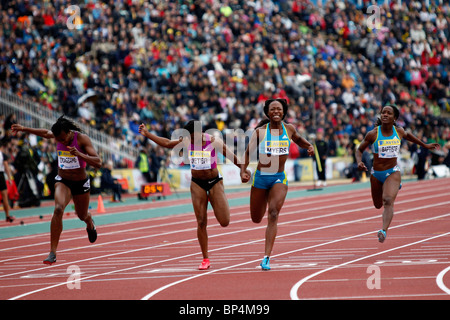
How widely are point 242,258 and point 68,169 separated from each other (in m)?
2.94

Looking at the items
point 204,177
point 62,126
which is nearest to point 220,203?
point 204,177

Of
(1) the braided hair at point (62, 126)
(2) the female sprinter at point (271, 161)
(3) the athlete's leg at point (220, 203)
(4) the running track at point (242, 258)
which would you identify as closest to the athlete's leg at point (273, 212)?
(2) the female sprinter at point (271, 161)

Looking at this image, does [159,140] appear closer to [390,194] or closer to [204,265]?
[204,265]

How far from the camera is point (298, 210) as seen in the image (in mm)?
21828

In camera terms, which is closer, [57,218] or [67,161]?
[57,218]

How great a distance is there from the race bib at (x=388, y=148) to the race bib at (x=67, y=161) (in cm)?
485

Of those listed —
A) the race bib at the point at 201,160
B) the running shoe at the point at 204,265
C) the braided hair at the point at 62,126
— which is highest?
the braided hair at the point at 62,126

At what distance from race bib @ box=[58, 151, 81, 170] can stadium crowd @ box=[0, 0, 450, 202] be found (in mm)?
14842

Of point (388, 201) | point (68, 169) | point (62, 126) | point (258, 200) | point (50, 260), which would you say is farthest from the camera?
point (388, 201)

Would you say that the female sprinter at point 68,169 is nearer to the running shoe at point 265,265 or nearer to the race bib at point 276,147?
the race bib at point 276,147

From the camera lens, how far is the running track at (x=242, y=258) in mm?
9453

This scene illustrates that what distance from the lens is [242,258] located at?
1266 cm

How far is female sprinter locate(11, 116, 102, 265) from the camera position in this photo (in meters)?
12.4
